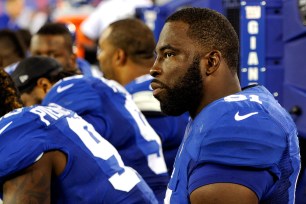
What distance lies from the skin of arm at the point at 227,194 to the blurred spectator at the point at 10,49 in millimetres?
3496

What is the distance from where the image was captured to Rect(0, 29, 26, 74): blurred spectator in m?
5.43

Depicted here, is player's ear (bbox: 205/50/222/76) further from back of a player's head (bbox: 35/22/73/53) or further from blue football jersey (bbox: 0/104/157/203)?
back of a player's head (bbox: 35/22/73/53)

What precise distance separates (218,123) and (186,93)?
0.62ft

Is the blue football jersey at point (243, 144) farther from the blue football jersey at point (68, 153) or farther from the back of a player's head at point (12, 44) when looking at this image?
the back of a player's head at point (12, 44)

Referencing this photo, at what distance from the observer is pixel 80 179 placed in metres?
2.66

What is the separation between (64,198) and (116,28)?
191cm

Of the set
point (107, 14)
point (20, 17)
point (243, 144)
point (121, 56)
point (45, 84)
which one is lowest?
Answer: point (20, 17)

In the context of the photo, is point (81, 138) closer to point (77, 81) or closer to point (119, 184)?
point (119, 184)

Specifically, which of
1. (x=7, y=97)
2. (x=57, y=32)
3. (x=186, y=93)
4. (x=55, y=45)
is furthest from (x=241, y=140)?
(x=57, y=32)

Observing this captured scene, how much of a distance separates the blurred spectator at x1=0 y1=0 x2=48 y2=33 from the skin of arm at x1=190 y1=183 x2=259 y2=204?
6440 millimetres

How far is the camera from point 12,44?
5.55 metres

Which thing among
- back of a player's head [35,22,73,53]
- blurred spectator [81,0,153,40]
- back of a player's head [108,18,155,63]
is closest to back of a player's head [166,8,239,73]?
back of a player's head [108,18,155,63]

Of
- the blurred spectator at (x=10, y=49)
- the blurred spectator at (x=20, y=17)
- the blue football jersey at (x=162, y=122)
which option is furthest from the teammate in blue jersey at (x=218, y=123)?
the blurred spectator at (x=20, y=17)

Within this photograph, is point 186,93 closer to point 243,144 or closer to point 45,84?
point 243,144
